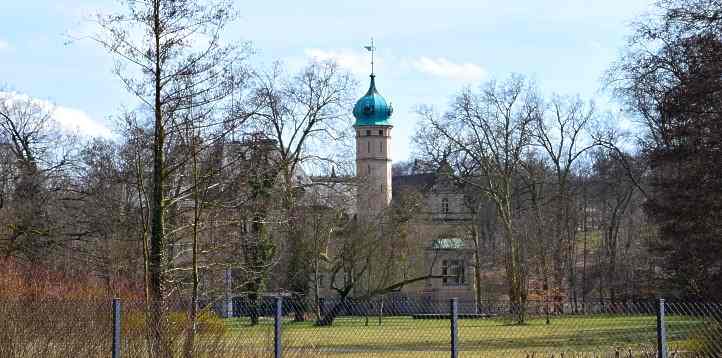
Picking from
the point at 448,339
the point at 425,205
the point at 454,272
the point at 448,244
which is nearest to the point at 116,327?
the point at 448,339

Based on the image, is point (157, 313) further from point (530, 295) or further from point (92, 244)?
point (530, 295)

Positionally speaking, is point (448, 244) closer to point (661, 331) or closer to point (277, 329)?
point (661, 331)

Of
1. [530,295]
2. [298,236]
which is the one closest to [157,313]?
[298,236]

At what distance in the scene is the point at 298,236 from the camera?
52.4 m

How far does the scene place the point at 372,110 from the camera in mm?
90500

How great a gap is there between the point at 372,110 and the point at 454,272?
62.6 ft

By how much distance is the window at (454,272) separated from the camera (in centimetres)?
7688

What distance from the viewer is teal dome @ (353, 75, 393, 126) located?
90.4 m

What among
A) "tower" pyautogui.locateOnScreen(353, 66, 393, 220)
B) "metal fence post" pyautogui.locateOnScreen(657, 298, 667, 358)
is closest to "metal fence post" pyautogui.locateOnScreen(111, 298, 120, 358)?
"metal fence post" pyautogui.locateOnScreen(657, 298, 667, 358)

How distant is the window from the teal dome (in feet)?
57.2

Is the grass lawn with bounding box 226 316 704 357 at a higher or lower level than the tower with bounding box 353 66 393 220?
lower

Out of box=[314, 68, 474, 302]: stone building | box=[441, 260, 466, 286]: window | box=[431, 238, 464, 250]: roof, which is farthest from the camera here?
box=[441, 260, 466, 286]: window

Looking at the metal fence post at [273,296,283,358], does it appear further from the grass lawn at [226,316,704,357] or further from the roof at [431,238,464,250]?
the roof at [431,238,464,250]

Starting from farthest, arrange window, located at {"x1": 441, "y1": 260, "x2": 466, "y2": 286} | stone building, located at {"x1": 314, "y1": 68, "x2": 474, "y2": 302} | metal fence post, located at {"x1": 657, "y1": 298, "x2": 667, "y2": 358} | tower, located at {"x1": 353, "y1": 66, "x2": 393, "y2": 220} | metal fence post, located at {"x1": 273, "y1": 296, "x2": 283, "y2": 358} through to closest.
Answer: tower, located at {"x1": 353, "y1": 66, "x2": 393, "y2": 220} < window, located at {"x1": 441, "y1": 260, "x2": 466, "y2": 286} < stone building, located at {"x1": 314, "y1": 68, "x2": 474, "y2": 302} < metal fence post, located at {"x1": 657, "y1": 298, "x2": 667, "y2": 358} < metal fence post, located at {"x1": 273, "y1": 296, "x2": 283, "y2": 358}
